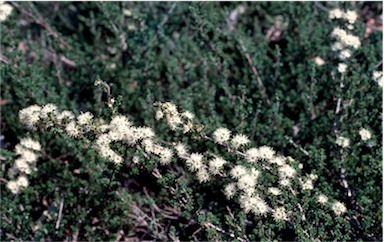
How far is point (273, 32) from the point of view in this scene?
5457mm

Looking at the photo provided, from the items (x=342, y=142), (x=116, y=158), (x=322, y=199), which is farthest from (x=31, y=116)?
(x=342, y=142)

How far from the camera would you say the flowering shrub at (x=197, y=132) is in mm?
3021

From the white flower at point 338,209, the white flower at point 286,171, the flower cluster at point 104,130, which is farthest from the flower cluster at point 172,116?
the white flower at point 338,209

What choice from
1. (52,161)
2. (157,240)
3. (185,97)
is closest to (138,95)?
(185,97)

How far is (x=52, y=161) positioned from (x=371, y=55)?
2.75 m

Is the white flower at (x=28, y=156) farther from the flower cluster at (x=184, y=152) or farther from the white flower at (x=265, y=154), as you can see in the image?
the white flower at (x=265, y=154)

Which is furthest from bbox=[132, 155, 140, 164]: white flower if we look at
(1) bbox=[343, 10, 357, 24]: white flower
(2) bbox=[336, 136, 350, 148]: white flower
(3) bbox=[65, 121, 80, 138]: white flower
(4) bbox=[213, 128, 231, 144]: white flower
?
(1) bbox=[343, 10, 357, 24]: white flower

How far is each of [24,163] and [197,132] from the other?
1.43 meters

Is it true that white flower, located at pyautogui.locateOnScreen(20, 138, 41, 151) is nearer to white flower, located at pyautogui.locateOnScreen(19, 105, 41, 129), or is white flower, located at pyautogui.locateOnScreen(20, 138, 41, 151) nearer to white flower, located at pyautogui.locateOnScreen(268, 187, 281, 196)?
white flower, located at pyautogui.locateOnScreen(19, 105, 41, 129)

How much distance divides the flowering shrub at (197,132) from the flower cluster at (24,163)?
1 cm

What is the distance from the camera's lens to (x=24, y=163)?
3.77 metres

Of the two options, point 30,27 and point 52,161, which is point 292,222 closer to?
point 52,161

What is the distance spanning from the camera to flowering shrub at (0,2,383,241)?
302 centimetres

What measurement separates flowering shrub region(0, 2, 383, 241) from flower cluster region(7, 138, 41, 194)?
0.01 m
